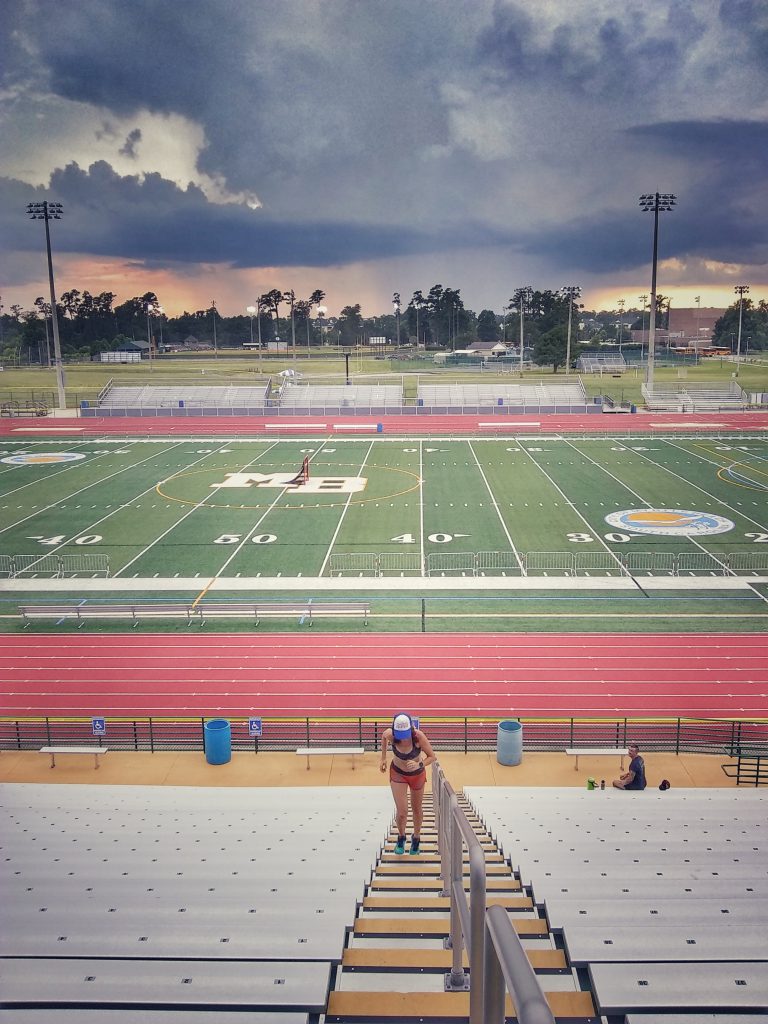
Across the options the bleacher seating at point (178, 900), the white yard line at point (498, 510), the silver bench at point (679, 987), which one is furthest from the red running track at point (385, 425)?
the silver bench at point (679, 987)

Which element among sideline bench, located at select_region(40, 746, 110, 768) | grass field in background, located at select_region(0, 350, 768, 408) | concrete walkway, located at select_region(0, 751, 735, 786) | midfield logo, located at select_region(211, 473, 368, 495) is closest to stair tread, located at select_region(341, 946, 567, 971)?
concrete walkway, located at select_region(0, 751, 735, 786)

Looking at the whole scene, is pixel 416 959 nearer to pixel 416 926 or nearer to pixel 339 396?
pixel 416 926

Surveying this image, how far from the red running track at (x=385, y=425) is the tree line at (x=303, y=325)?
182 ft

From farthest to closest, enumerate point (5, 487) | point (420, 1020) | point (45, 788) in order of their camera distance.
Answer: point (5, 487)
point (45, 788)
point (420, 1020)

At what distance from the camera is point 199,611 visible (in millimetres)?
25469

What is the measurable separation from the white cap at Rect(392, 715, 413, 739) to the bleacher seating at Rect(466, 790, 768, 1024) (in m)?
1.64

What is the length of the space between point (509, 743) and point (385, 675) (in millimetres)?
5319

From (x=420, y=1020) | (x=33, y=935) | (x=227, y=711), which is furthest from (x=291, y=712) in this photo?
(x=420, y=1020)

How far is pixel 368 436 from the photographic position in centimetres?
6016

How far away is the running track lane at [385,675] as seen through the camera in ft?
65.1

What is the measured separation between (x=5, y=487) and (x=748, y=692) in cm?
3622

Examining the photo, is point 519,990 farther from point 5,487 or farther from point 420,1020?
point 5,487

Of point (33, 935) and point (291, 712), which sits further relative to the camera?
point (291, 712)

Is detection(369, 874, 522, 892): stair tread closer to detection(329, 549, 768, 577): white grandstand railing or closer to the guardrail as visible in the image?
the guardrail
